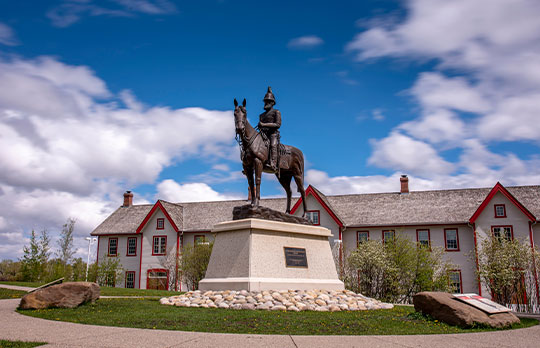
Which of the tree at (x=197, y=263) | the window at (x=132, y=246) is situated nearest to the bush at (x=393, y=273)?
the tree at (x=197, y=263)

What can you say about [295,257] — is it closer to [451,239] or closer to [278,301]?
[278,301]

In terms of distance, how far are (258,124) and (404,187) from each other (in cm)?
2975

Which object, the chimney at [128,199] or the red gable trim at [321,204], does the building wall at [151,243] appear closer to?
the chimney at [128,199]

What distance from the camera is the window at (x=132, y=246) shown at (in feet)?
149

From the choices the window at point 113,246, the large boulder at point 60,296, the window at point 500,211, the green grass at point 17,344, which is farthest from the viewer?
the window at point 113,246

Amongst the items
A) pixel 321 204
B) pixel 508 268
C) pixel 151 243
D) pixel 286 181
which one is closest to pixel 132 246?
pixel 151 243

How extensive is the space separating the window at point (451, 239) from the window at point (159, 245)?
25328 millimetres

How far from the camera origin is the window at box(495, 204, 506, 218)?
36381mm

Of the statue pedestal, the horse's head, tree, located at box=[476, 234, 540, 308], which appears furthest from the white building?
the horse's head

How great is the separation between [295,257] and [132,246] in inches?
1346

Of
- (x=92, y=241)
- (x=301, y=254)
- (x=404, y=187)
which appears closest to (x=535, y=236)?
(x=404, y=187)

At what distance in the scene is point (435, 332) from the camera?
939 centimetres

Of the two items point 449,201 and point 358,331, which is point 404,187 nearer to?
point 449,201

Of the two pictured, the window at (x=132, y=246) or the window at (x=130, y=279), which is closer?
the window at (x=130, y=279)
